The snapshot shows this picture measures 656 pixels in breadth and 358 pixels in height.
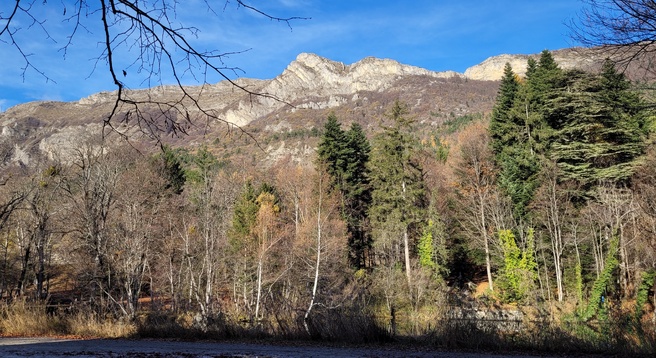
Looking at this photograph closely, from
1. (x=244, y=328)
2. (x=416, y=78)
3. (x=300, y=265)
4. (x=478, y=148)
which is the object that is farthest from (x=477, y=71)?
(x=244, y=328)

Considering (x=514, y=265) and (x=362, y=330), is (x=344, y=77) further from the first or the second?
(x=362, y=330)

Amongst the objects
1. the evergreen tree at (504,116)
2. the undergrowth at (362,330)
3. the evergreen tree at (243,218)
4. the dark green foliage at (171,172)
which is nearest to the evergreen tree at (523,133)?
the evergreen tree at (504,116)

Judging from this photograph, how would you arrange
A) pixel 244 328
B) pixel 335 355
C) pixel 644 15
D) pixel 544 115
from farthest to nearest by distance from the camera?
pixel 544 115 < pixel 244 328 < pixel 335 355 < pixel 644 15

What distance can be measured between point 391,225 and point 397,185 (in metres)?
4.64

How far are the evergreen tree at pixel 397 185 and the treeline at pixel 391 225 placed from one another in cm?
16

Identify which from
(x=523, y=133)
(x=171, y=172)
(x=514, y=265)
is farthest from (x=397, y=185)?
(x=171, y=172)

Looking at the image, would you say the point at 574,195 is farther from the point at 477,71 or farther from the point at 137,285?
the point at 477,71

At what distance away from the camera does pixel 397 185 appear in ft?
118

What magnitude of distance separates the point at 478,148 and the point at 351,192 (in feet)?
37.1

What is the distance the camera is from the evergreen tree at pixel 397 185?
111ft

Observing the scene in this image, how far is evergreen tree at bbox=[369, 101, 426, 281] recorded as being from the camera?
33844 mm

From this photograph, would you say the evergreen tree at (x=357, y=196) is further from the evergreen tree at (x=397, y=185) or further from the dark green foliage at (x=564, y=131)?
the dark green foliage at (x=564, y=131)

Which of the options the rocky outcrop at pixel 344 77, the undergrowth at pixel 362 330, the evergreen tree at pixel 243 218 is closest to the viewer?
the undergrowth at pixel 362 330

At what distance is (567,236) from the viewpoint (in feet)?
92.2
